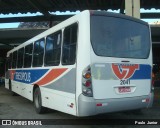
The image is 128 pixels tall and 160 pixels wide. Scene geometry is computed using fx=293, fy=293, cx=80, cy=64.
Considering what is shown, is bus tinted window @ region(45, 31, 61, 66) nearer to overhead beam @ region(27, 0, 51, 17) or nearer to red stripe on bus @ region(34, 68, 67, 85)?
red stripe on bus @ region(34, 68, 67, 85)

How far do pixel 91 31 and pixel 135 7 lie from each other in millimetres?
7549

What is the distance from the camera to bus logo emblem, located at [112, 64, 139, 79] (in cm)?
742

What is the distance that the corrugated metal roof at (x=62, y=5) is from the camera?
68.8 feet

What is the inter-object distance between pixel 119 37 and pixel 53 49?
214 cm

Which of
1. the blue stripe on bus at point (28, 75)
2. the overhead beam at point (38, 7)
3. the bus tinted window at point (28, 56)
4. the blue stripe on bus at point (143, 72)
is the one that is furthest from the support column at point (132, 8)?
the overhead beam at point (38, 7)

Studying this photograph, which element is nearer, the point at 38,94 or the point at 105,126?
the point at 105,126

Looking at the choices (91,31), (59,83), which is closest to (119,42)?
(91,31)

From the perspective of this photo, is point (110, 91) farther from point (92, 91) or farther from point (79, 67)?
point (79, 67)

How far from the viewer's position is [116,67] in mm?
7434

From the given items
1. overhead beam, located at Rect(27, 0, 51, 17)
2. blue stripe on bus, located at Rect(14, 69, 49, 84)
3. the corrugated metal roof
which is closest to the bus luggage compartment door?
blue stripe on bus, located at Rect(14, 69, 49, 84)

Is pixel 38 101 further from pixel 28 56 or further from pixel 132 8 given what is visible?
pixel 132 8

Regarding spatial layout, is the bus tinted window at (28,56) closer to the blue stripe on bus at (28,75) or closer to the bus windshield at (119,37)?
the blue stripe on bus at (28,75)

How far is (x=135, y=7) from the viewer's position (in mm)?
14070

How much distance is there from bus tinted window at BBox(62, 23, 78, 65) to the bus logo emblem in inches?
42.7
